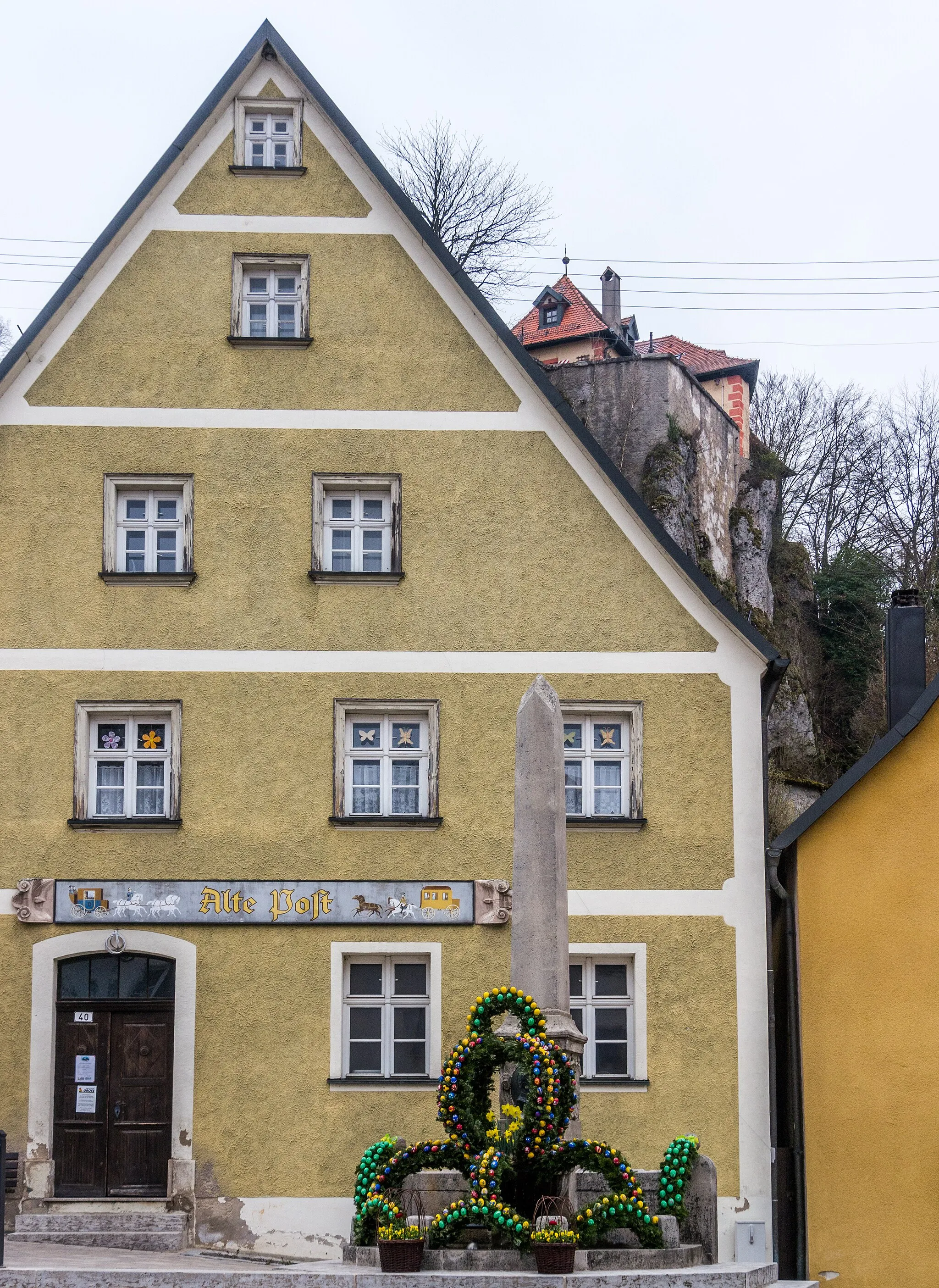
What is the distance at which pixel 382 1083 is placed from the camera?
57.3 ft

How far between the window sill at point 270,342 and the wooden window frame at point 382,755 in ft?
11.8

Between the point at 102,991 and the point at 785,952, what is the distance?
647 centimetres

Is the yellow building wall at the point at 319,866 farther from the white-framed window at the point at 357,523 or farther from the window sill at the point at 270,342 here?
the window sill at the point at 270,342

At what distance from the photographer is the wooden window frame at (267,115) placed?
1919 cm

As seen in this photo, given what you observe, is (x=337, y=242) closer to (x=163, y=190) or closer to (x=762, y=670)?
(x=163, y=190)

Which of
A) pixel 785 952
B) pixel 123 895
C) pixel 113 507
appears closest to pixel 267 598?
pixel 113 507

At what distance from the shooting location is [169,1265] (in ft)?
48.2

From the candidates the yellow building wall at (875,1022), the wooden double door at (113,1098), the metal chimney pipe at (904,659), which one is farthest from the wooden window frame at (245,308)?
the yellow building wall at (875,1022)

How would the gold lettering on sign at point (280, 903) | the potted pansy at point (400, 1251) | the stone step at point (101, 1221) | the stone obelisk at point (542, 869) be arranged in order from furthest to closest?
1. the gold lettering on sign at point (280, 903)
2. the stone step at point (101, 1221)
3. the stone obelisk at point (542, 869)
4. the potted pansy at point (400, 1251)

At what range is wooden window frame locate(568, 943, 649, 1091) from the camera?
1750cm

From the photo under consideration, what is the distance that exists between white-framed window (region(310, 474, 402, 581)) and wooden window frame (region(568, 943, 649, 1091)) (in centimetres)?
410

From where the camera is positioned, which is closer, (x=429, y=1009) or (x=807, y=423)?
(x=429, y=1009)

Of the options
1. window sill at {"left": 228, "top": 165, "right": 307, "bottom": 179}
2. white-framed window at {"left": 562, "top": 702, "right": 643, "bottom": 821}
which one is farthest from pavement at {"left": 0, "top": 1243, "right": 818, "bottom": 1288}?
window sill at {"left": 228, "top": 165, "right": 307, "bottom": 179}

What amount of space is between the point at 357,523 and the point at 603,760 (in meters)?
3.33
